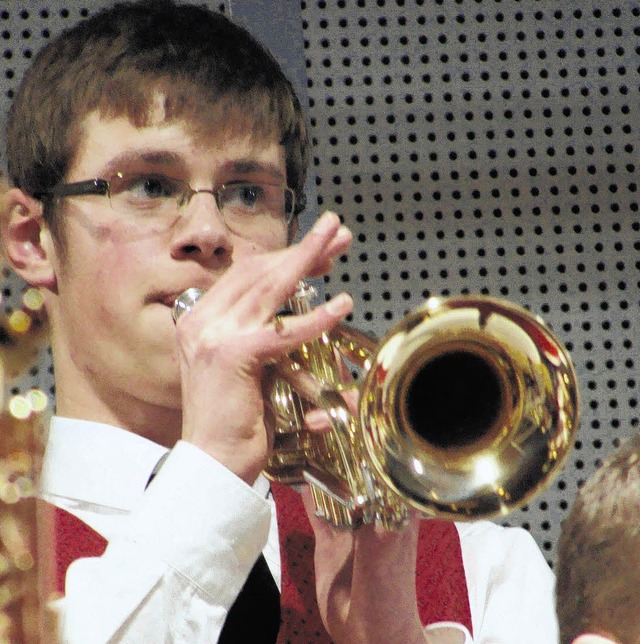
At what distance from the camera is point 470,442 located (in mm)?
1069

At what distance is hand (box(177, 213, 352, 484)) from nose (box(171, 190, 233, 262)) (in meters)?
0.16

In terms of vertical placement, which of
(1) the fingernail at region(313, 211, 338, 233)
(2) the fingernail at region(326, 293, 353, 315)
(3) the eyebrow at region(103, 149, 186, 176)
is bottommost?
(2) the fingernail at region(326, 293, 353, 315)

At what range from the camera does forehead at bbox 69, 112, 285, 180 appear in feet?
4.20

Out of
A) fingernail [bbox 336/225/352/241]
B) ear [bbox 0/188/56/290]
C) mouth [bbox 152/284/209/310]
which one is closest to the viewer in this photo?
fingernail [bbox 336/225/352/241]

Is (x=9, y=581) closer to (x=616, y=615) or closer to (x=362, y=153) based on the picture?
(x=616, y=615)

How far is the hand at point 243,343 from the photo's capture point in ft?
3.44

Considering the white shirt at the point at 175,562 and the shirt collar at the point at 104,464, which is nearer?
the white shirt at the point at 175,562

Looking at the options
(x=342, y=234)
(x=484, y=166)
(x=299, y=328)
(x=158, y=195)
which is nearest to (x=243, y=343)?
Result: (x=299, y=328)

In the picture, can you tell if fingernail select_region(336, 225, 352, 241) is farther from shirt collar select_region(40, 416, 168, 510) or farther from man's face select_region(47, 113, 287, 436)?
shirt collar select_region(40, 416, 168, 510)

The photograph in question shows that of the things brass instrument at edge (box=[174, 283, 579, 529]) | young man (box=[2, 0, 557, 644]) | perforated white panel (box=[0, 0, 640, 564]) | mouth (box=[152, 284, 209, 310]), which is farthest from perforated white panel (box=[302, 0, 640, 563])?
brass instrument at edge (box=[174, 283, 579, 529])

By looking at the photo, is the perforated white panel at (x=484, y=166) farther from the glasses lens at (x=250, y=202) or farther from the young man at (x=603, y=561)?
the young man at (x=603, y=561)

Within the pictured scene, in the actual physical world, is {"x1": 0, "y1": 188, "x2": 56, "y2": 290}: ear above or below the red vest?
above

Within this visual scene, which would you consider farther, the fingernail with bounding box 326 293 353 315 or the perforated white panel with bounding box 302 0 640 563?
the perforated white panel with bounding box 302 0 640 563

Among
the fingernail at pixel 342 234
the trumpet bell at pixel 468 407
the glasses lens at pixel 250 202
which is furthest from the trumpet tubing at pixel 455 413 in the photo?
the glasses lens at pixel 250 202
